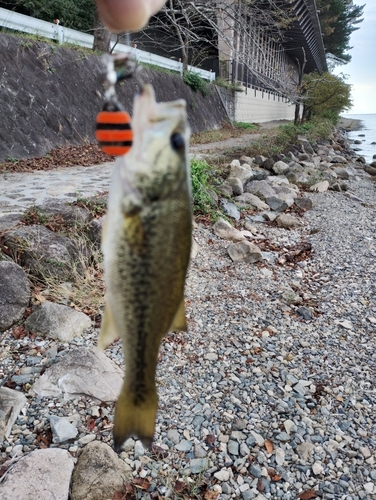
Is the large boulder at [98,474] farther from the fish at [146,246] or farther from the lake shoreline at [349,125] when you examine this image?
the lake shoreline at [349,125]

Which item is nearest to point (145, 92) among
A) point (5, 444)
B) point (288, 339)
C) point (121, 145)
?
point (121, 145)

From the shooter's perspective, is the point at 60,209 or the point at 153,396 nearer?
the point at 153,396

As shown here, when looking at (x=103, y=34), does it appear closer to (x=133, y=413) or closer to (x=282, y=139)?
(x=133, y=413)

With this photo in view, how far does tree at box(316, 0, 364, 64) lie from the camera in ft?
134

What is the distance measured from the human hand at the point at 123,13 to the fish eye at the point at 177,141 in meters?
0.39

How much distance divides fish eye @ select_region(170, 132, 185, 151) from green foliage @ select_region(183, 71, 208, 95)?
21.4 metres

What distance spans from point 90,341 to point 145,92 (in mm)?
4286

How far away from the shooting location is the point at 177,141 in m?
0.95

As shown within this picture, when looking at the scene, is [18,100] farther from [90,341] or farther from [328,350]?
[328,350]

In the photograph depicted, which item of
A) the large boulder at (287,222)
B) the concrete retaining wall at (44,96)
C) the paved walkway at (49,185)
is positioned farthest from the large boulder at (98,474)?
the concrete retaining wall at (44,96)

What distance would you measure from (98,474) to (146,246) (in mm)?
2973

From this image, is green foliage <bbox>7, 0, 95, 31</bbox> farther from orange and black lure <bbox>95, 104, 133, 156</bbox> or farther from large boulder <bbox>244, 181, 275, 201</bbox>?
orange and black lure <bbox>95, 104, 133, 156</bbox>

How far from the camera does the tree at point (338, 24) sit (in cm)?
4081

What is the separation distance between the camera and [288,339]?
18.4 feet
